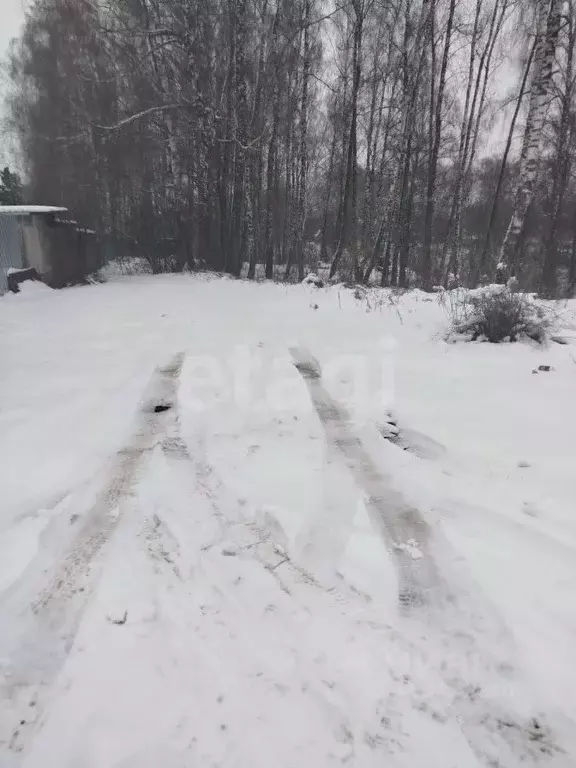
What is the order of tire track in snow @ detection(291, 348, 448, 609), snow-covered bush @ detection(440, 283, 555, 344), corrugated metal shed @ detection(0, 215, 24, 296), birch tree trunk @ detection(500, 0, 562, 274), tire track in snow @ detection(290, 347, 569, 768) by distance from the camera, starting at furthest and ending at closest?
corrugated metal shed @ detection(0, 215, 24, 296) → birch tree trunk @ detection(500, 0, 562, 274) → snow-covered bush @ detection(440, 283, 555, 344) → tire track in snow @ detection(291, 348, 448, 609) → tire track in snow @ detection(290, 347, 569, 768)

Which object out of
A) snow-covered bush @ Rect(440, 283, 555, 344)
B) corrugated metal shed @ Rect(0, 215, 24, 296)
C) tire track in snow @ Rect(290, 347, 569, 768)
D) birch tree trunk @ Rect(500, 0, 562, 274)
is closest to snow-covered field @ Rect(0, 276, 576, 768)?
tire track in snow @ Rect(290, 347, 569, 768)

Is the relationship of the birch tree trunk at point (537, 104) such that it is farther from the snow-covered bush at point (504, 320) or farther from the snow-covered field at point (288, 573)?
the snow-covered field at point (288, 573)

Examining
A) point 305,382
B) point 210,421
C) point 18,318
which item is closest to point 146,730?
point 210,421

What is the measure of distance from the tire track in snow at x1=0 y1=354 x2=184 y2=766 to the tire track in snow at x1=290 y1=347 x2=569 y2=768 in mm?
1356

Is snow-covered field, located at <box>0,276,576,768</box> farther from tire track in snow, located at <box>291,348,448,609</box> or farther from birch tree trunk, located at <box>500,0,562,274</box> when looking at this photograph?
birch tree trunk, located at <box>500,0,562,274</box>

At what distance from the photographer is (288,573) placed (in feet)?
6.77

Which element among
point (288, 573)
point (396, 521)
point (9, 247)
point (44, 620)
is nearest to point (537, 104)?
point (396, 521)

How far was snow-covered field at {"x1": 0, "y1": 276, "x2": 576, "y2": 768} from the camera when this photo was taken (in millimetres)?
1408

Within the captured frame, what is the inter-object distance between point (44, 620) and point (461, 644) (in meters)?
1.65

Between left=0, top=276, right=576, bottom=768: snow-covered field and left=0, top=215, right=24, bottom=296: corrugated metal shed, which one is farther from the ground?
left=0, top=215, right=24, bottom=296: corrugated metal shed

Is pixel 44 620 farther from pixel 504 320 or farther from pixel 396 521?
pixel 504 320

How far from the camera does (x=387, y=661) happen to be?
162cm

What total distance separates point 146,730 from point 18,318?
8272 mm

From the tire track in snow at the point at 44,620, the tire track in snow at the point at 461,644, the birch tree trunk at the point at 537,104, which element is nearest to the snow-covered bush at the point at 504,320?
the birch tree trunk at the point at 537,104
